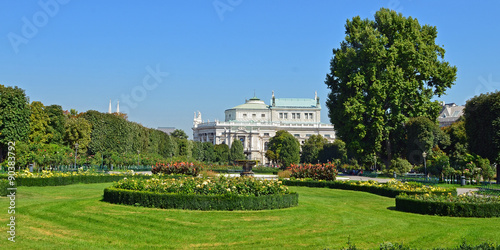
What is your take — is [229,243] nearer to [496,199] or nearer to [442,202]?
[442,202]

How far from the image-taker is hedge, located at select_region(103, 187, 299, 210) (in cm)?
1324

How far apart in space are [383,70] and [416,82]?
259 centimetres

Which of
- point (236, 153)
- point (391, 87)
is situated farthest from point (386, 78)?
point (236, 153)

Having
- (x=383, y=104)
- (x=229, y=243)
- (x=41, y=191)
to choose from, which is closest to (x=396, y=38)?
(x=383, y=104)

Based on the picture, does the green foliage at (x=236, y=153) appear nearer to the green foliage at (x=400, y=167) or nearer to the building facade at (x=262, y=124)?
the building facade at (x=262, y=124)

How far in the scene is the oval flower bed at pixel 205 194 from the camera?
13297mm

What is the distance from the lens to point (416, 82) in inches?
1379

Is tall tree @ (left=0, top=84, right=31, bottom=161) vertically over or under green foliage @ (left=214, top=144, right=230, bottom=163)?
over

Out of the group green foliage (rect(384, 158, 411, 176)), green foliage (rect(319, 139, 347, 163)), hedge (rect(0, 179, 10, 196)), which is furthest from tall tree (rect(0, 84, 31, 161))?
green foliage (rect(319, 139, 347, 163))

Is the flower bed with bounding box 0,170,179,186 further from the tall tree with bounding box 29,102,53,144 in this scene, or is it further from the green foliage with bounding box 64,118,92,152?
the green foliage with bounding box 64,118,92,152

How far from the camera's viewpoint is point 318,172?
87.9 feet

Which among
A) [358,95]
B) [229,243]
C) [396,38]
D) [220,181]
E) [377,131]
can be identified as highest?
[396,38]

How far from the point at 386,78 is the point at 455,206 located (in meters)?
22.4

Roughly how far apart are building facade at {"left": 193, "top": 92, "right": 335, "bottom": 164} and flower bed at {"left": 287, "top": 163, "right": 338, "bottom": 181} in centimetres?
10022
